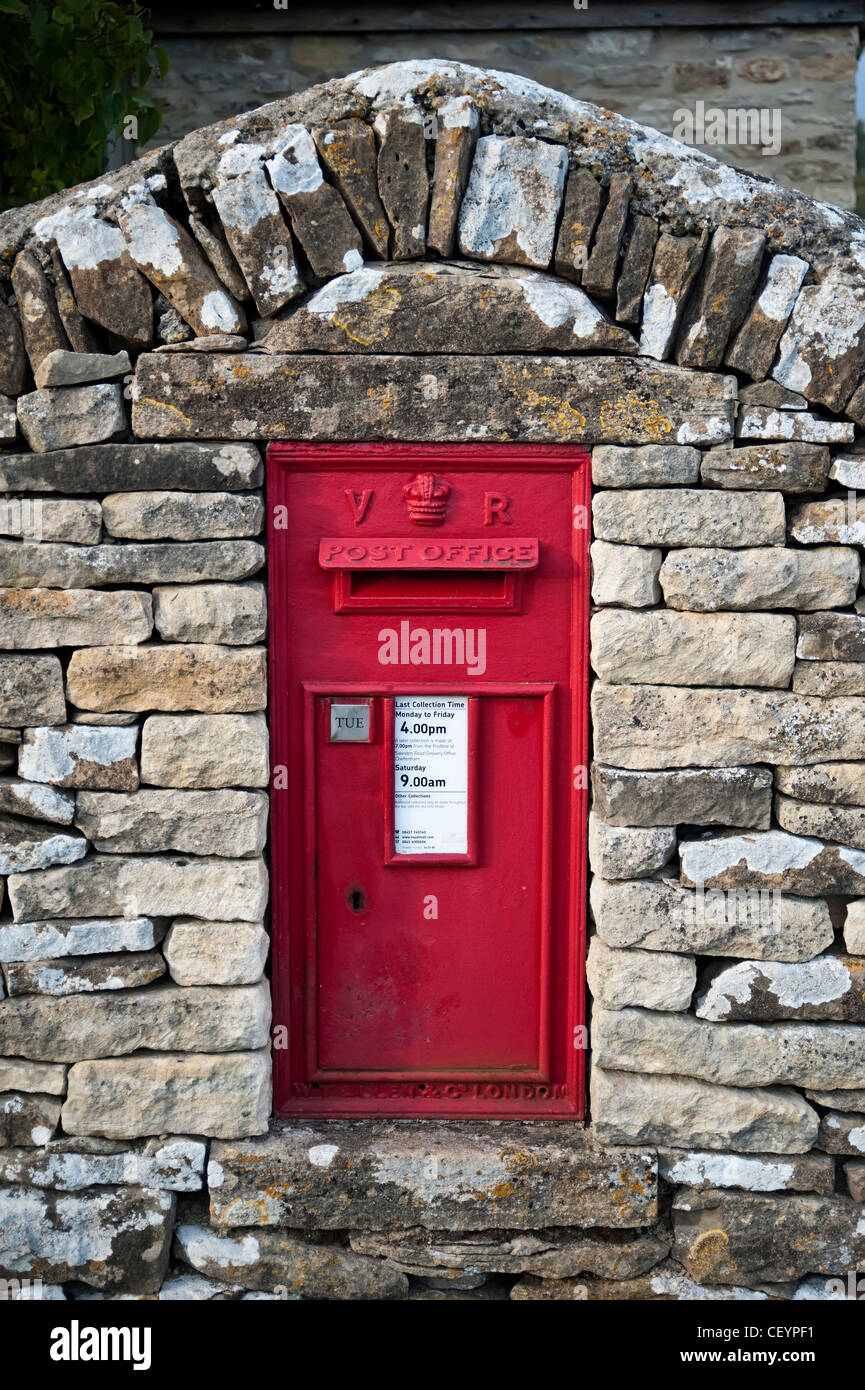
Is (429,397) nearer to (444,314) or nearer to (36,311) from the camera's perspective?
(444,314)

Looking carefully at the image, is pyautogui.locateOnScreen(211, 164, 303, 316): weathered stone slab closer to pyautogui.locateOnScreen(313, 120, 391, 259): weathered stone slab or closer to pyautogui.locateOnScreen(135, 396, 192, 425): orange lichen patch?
pyautogui.locateOnScreen(313, 120, 391, 259): weathered stone slab

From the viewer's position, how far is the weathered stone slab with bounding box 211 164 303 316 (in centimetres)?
289

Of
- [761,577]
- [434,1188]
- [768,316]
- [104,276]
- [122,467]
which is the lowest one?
[434,1188]

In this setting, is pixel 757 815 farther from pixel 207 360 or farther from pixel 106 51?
pixel 106 51

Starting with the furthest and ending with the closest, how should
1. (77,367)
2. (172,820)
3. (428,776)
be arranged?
1. (428,776)
2. (172,820)
3. (77,367)

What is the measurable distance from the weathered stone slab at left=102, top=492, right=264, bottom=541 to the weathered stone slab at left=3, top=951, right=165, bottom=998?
4.19ft

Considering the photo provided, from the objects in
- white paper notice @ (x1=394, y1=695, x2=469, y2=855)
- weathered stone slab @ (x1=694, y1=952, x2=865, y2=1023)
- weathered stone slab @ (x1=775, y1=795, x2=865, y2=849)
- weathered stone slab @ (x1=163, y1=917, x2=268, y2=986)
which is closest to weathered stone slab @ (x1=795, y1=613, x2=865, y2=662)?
weathered stone slab @ (x1=775, y1=795, x2=865, y2=849)

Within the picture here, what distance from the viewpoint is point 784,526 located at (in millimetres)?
3055

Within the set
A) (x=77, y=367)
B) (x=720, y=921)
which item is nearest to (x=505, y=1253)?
(x=720, y=921)

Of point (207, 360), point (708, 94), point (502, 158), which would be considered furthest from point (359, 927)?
point (708, 94)

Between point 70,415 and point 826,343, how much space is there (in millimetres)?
2198

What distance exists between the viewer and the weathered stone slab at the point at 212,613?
10.0ft

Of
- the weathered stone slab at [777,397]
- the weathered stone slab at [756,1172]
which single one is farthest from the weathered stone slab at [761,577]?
the weathered stone slab at [756,1172]

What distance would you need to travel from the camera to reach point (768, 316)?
2.96 metres
